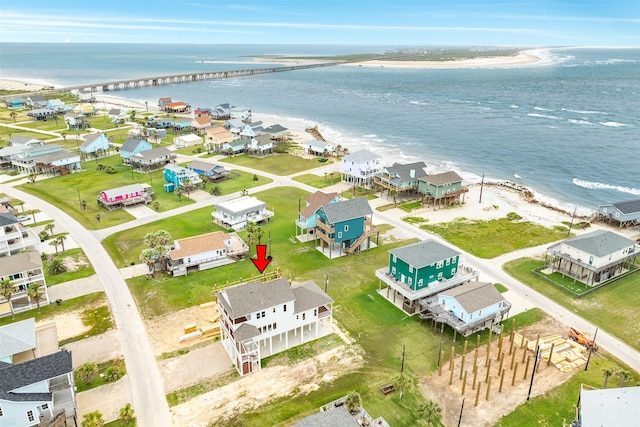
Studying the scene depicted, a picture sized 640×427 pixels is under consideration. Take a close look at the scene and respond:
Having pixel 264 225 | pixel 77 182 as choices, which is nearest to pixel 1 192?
pixel 77 182

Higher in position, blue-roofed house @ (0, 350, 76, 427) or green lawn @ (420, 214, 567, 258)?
blue-roofed house @ (0, 350, 76, 427)

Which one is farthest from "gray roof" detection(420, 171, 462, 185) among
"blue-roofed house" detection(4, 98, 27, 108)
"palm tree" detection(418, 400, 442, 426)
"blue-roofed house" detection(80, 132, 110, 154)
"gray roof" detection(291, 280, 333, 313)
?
"blue-roofed house" detection(4, 98, 27, 108)

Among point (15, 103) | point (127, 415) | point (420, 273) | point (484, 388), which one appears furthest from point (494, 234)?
point (15, 103)

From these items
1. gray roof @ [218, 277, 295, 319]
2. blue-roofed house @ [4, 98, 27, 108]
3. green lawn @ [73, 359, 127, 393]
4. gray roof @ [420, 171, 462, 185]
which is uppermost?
blue-roofed house @ [4, 98, 27, 108]

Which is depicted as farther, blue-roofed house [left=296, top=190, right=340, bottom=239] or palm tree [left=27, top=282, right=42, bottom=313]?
blue-roofed house [left=296, top=190, right=340, bottom=239]

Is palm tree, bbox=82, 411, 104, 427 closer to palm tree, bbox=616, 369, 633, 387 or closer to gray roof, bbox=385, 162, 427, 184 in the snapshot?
palm tree, bbox=616, 369, 633, 387

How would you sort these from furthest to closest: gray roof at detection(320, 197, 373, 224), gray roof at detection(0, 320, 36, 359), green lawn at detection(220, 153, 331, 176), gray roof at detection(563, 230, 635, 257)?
green lawn at detection(220, 153, 331, 176) → gray roof at detection(320, 197, 373, 224) → gray roof at detection(563, 230, 635, 257) → gray roof at detection(0, 320, 36, 359)

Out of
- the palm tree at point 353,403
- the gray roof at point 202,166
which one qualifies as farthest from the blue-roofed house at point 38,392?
the gray roof at point 202,166
